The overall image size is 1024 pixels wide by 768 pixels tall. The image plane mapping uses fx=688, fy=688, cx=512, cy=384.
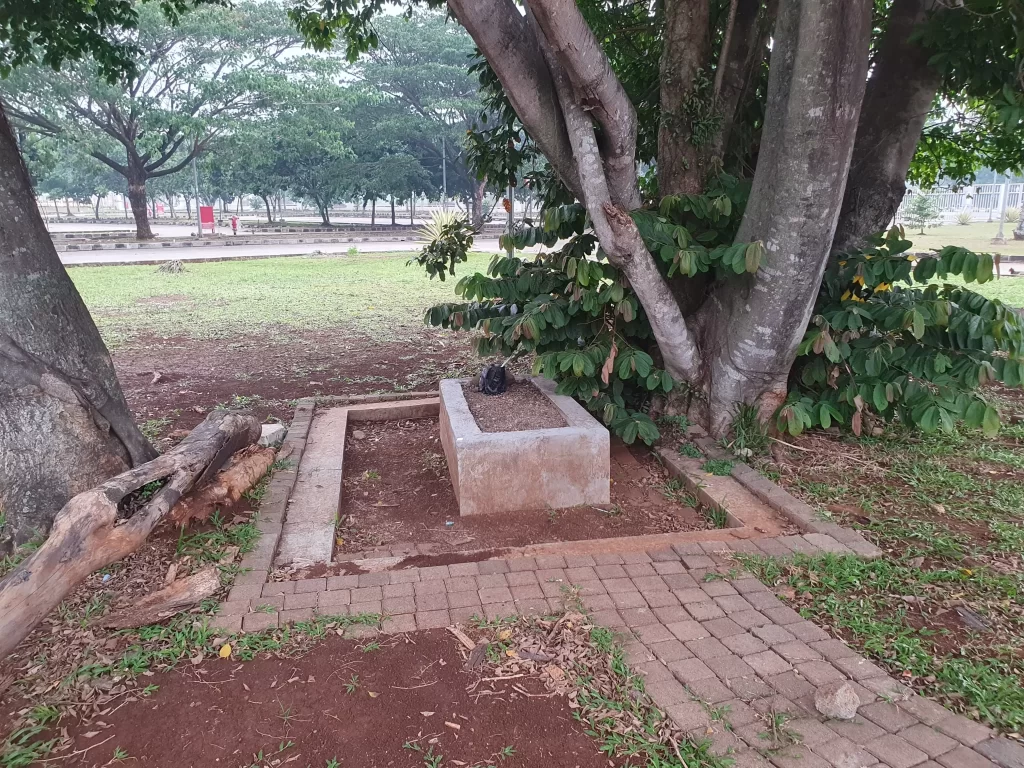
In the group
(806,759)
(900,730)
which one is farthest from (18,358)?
(900,730)

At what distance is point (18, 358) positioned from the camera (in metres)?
3.43

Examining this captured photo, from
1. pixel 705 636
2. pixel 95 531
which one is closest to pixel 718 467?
pixel 705 636

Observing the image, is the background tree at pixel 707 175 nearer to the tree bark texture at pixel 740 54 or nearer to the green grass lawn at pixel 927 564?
the tree bark texture at pixel 740 54

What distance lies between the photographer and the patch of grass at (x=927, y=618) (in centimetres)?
240

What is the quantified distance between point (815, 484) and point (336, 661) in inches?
118

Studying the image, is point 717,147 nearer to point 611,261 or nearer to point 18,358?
point 611,261

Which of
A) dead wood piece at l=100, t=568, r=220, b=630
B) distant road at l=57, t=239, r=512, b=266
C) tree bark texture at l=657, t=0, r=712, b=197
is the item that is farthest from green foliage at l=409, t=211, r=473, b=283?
distant road at l=57, t=239, r=512, b=266

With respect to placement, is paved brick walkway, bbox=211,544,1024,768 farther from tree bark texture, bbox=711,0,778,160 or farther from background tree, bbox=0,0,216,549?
tree bark texture, bbox=711,0,778,160

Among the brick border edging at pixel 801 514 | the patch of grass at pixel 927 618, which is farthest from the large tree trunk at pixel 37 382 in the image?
the brick border edging at pixel 801 514

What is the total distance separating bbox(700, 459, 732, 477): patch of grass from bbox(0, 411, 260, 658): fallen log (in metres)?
2.93

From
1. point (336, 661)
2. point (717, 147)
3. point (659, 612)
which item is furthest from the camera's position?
point (717, 147)

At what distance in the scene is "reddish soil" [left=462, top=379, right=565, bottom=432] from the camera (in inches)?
166

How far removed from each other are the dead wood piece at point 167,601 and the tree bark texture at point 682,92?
12.4 feet

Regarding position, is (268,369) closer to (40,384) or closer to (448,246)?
(448,246)
